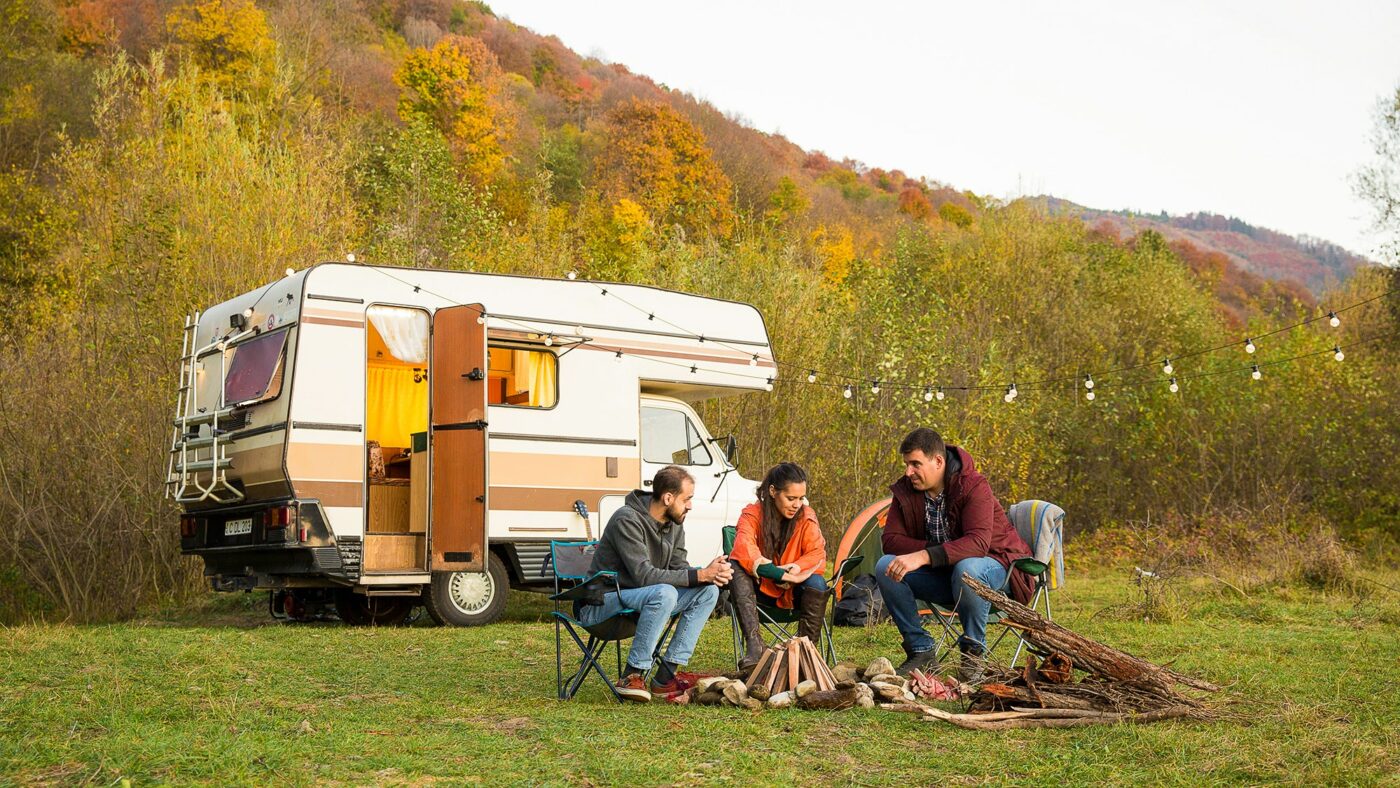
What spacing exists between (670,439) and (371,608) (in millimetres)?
2768

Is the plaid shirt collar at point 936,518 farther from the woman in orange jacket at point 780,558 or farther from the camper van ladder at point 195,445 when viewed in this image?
the camper van ladder at point 195,445

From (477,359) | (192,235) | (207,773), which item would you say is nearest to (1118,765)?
(207,773)

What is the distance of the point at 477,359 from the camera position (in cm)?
958

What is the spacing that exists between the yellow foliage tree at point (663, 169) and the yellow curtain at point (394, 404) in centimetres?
1841

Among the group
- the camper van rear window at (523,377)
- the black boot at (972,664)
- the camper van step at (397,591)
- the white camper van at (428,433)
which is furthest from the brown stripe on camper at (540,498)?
the black boot at (972,664)

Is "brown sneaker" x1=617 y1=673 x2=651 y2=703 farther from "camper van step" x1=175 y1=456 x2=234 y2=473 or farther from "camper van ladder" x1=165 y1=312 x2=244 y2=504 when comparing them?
"camper van step" x1=175 y1=456 x2=234 y2=473

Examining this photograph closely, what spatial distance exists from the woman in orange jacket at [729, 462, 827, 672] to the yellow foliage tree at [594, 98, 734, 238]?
23.4m

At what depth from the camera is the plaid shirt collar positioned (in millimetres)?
6480

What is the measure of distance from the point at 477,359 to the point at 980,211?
763 inches

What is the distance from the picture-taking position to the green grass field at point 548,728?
4227 millimetres

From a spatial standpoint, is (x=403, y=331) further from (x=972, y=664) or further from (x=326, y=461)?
(x=972, y=664)

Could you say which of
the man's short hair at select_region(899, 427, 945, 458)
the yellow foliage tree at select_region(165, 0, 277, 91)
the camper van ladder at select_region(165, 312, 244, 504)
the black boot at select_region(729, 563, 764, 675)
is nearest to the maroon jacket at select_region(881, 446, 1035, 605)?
the man's short hair at select_region(899, 427, 945, 458)

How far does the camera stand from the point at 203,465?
9.61m

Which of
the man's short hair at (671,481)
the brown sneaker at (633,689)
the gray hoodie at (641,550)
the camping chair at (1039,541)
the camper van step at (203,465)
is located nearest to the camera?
the brown sneaker at (633,689)
